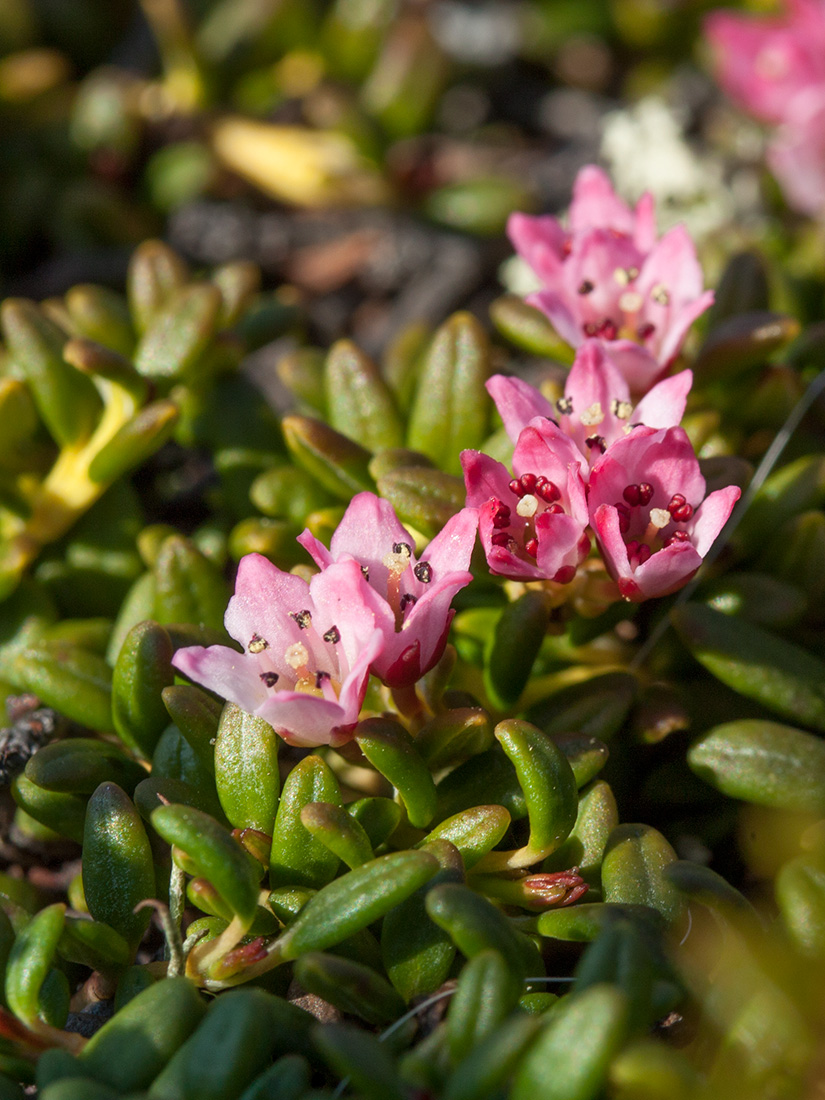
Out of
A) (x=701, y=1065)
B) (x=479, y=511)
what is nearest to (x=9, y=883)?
(x=479, y=511)

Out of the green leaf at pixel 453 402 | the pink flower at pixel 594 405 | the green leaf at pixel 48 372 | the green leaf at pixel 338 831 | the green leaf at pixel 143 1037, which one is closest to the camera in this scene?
the green leaf at pixel 143 1037

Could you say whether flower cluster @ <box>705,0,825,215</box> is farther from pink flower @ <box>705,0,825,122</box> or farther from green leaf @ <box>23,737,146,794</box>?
green leaf @ <box>23,737,146,794</box>

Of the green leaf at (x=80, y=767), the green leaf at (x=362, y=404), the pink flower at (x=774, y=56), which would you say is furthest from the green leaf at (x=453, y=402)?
the pink flower at (x=774, y=56)

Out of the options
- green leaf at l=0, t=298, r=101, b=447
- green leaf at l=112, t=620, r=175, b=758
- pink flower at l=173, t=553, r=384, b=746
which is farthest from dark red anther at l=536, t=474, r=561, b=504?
green leaf at l=0, t=298, r=101, b=447

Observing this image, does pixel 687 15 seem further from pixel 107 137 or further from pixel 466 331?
pixel 466 331

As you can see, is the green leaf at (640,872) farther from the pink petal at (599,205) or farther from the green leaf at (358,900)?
the pink petal at (599,205)

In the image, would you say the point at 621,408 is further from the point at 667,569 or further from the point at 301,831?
the point at 301,831

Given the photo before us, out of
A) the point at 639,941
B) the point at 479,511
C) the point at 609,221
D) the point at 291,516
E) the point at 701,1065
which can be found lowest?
the point at 701,1065
